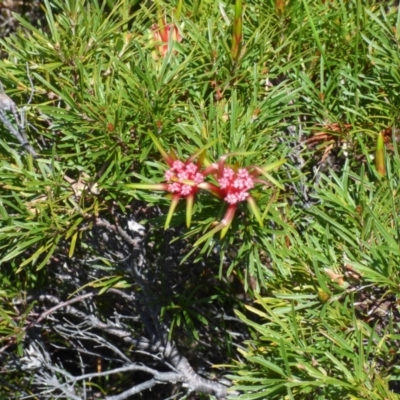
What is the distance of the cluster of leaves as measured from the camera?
3.39ft

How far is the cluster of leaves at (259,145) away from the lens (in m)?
1.03

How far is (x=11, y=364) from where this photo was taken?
1.65 meters

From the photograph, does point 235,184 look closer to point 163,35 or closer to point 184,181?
point 184,181

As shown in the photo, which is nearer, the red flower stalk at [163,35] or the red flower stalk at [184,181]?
Result: the red flower stalk at [184,181]

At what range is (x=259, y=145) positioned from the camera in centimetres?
106

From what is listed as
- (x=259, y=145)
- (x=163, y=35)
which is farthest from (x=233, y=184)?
(x=163, y=35)

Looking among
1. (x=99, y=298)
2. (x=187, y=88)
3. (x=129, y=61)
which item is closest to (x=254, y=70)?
(x=187, y=88)

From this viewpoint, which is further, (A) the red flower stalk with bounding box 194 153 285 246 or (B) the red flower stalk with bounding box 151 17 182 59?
(B) the red flower stalk with bounding box 151 17 182 59

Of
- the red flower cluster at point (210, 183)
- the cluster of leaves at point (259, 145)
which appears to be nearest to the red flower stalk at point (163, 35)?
the cluster of leaves at point (259, 145)

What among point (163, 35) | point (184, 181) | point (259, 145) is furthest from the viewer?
point (163, 35)

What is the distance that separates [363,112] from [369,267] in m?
0.34

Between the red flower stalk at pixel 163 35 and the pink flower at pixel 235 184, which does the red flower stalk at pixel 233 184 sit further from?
the red flower stalk at pixel 163 35

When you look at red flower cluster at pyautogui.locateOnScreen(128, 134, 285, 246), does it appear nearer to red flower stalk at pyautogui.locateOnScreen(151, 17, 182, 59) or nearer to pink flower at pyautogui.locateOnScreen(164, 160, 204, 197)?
pink flower at pyautogui.locateOnScreen(164, 160, 204, 197)

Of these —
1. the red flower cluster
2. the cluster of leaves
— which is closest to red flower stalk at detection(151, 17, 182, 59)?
the cluster of leaves
